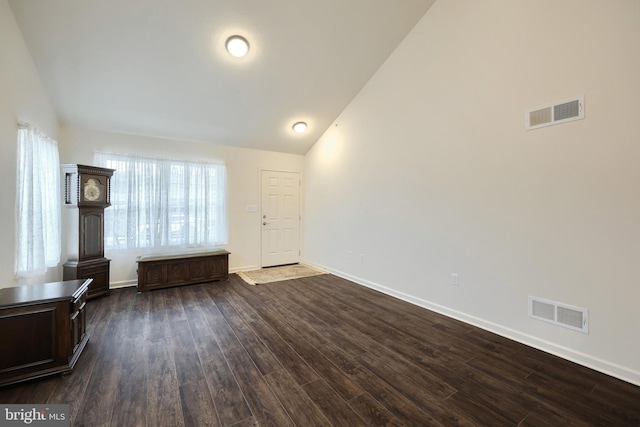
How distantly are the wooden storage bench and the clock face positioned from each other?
3.41 ft

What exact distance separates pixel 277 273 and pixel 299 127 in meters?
2.75

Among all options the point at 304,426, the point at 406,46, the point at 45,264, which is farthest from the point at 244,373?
the point at 406,46

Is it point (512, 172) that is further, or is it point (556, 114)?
point (512, 172)

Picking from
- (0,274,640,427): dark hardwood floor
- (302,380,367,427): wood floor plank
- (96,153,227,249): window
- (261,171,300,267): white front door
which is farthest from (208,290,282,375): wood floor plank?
(261,171,300,267): white front door

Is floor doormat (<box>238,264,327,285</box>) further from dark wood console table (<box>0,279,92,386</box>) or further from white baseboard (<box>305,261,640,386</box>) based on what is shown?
dark wood console table (<box>0,279,92,386</box>)

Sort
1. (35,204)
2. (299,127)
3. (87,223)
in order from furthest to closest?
(299,127), (87,223), (35,204)

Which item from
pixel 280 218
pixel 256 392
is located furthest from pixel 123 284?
pixel 256 392

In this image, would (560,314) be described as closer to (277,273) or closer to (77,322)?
(277,273)

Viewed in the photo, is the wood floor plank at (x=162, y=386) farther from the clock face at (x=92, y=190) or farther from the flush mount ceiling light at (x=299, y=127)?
the flush mount ceiling light at (x=299, y=127)

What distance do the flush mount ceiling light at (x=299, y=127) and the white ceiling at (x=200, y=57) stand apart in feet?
0.91

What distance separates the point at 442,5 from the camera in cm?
306

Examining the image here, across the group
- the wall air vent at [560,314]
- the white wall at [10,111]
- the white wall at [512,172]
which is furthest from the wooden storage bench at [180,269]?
the wall air vent at [560,314]

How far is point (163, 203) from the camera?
172 inches

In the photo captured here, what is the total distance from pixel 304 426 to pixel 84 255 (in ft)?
12.0
